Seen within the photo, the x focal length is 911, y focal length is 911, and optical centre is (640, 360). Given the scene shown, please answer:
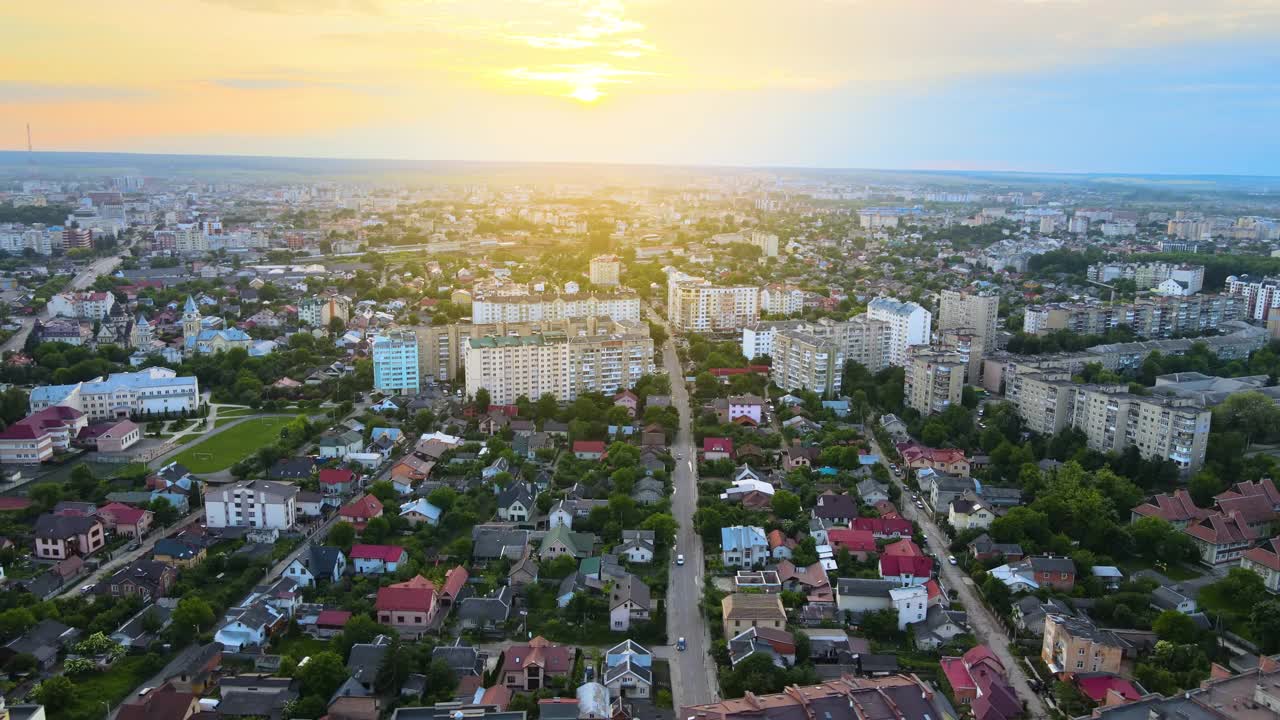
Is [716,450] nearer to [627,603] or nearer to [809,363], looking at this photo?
[809,363]

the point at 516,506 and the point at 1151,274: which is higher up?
the point at 1151,274

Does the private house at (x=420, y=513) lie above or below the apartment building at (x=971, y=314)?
below

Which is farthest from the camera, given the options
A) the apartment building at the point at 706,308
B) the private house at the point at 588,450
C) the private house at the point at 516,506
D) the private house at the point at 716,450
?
the apartment building at the point at 706,308

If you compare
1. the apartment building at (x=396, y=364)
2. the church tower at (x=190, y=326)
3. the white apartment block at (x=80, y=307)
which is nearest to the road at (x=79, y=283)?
the white apartment block at (x=80, y=307)

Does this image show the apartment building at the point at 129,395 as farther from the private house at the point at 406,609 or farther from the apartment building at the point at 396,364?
the private house at the point at 406,609

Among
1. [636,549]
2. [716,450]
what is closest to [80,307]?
[716,450]

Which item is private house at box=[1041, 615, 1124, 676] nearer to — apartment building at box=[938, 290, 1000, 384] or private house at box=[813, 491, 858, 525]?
private house at box=[813, 491, 858, 525]

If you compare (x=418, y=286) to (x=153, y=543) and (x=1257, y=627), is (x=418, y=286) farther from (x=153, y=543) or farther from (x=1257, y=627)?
(x=1257, y=627)
